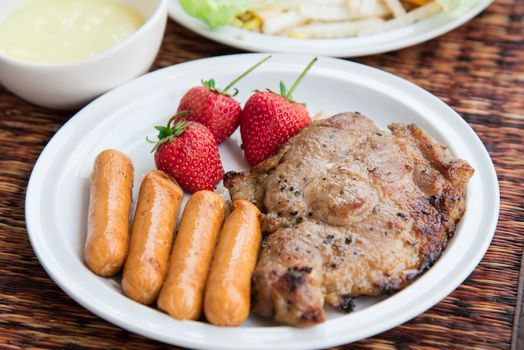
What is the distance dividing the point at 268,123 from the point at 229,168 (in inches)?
12.0

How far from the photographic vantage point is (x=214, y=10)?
3.88 meters

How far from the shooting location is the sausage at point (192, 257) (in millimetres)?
2357

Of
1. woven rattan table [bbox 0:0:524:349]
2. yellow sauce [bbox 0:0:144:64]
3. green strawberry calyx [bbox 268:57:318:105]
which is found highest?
green strawberry calyx [bbox 268:57:318:105]

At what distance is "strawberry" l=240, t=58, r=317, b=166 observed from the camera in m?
3.07

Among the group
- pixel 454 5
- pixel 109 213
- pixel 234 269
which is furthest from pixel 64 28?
pixel 454 5

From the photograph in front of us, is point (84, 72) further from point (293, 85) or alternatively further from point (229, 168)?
point (293, 85)

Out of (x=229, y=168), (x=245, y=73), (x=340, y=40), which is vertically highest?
(x=245, y=73)

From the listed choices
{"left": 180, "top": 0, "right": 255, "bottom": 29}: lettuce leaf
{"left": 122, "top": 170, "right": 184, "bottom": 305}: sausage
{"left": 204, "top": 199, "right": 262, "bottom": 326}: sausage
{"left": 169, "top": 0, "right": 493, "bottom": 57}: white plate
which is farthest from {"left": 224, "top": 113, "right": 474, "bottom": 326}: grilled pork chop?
{"left": 180, "top": 0, "right": 255, "bottom": 29}: lettuce leaf

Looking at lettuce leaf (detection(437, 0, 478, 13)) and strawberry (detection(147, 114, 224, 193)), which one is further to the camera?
lettuce leaf (detection(437, 0, 478, 13))

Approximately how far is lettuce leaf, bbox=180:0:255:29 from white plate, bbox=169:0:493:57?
4cm

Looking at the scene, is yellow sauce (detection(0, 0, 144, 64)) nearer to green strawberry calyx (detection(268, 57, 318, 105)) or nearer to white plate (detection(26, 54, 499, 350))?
white plate (detection(26, 54, 499, 350))

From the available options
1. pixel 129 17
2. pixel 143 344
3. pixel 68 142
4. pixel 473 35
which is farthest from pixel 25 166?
pixel 473 35

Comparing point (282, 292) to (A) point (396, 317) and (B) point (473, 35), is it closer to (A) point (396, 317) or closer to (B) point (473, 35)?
(A) point (396, 317)

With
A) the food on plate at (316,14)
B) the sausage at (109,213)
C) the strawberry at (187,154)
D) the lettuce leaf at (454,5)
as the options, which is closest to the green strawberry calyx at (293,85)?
the strawberry at (187,154)
